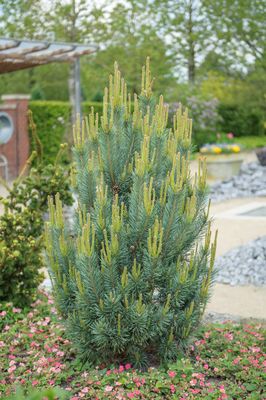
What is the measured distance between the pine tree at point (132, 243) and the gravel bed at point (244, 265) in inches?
105

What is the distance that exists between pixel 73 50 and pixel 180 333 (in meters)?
5.09

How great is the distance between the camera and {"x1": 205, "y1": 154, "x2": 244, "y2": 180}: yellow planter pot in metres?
14.0

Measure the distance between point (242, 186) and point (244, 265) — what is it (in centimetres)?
683

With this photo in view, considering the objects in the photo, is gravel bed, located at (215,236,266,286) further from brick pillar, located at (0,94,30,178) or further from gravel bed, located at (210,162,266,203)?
brick pillar, located at (0,94,30,178)

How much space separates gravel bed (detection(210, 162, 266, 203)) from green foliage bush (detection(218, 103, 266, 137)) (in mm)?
11574

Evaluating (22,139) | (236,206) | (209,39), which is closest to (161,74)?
(209,39)

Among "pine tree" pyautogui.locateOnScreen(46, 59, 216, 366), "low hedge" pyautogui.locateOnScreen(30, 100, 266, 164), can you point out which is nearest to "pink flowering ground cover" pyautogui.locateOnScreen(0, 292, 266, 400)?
"pine tree" pyautogui.locateOnScreen(46, 59, 216, 366)

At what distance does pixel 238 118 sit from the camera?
87.9 ft

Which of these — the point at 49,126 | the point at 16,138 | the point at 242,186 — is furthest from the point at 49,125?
the point at 242,186

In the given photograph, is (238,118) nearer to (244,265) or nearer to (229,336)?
(244,265)

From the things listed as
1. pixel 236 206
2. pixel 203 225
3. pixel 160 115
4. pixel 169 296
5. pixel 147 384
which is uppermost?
pixel 160 115

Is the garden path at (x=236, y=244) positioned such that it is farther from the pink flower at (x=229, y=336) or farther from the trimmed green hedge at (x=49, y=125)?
the trimmed green hedge at (x=49, y=125)

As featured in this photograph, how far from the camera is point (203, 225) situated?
12.0 feet

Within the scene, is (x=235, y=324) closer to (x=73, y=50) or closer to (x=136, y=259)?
(x=136, y=259)
